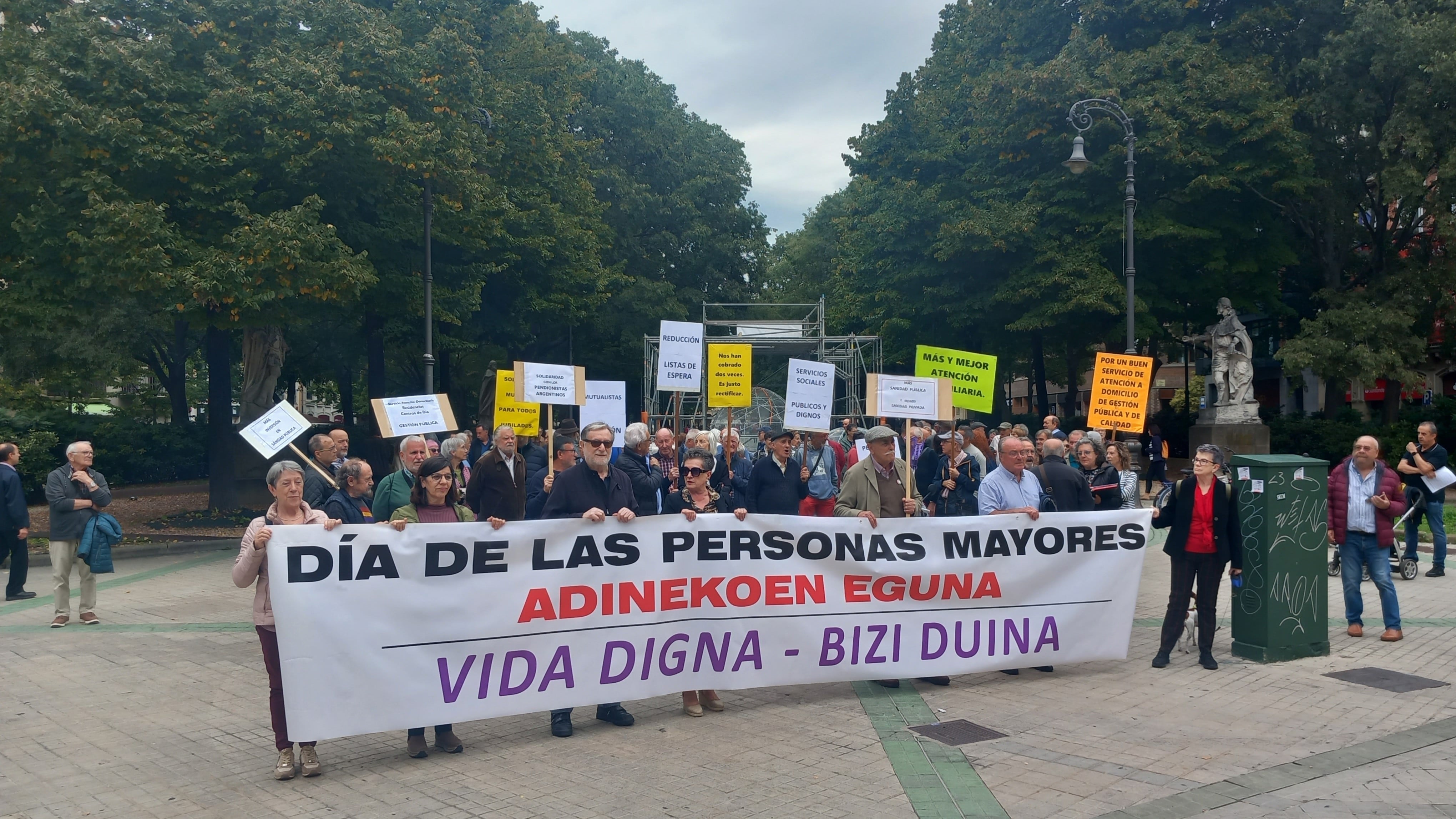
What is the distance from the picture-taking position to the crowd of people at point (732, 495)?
21.8 ft

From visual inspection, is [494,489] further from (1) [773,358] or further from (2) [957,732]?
(1) [773,358]

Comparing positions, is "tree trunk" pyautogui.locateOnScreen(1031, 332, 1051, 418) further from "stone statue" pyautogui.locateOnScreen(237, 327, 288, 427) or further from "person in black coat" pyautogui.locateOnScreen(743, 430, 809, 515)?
"person in black coat" pyautogui.locateOnScreen(743, 430, 809, 515)

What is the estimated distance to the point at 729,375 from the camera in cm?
1259

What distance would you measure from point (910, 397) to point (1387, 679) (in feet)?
14.5

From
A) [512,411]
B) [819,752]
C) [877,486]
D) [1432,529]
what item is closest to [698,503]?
[877,486]

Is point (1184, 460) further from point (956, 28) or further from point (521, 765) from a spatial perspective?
point (521, 765)

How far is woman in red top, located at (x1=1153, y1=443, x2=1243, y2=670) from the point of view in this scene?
8289 mm

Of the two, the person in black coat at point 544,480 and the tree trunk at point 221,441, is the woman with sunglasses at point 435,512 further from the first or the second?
the tree trunk at point 221,441

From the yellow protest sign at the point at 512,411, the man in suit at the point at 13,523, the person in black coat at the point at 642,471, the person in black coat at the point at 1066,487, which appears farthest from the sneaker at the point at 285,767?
the yellow protest sign at the point at 512,411

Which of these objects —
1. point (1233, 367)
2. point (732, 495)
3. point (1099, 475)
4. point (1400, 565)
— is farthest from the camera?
point (1233, 367)

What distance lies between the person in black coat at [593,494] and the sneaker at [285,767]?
1.49 meters

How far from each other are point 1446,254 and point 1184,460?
8611 mm

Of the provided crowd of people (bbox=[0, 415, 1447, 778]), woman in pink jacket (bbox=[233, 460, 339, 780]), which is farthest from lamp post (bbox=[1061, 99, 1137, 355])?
woman in pink jacket (bbox=[233, 460, 339, 780])

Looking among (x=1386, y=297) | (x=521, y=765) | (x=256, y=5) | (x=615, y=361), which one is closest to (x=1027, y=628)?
(x=521, y=765)
